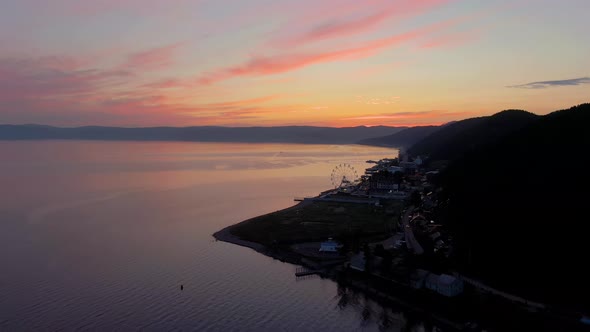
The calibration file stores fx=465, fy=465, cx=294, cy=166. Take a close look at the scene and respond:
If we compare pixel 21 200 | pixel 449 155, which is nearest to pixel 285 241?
pixel 21 200

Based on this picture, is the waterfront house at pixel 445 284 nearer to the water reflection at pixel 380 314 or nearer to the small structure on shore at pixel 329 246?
the water reflection at pixel 380 314

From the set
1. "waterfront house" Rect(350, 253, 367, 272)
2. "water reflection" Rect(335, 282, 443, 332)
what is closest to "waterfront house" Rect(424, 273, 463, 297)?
"water reflection" Rect(335, 282, 443, 332)

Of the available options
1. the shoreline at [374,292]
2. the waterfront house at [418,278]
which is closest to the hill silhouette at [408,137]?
the shoreline at [374,292]

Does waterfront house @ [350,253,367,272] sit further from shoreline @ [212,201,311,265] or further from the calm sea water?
shoreline @ [212,201,311,265]

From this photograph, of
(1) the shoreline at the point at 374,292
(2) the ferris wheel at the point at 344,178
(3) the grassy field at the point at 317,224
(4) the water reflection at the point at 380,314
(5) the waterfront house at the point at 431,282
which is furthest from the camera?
(2) the ferris wheel at the point at 344,178

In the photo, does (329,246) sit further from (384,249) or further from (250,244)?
(250,244)

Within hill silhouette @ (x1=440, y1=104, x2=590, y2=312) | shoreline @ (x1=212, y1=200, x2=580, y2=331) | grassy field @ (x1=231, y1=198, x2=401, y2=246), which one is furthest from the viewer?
grassy field @ (x1=231, y1=198, x2=401, y2=246)
